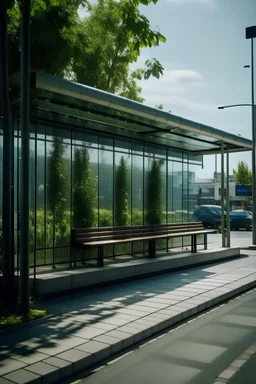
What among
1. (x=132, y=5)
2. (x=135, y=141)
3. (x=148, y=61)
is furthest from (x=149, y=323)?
(x=135, y=141)

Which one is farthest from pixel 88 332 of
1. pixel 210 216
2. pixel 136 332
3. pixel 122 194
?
pixel 210 216

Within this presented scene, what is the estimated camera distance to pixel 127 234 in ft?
39.9

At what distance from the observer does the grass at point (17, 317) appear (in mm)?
6299

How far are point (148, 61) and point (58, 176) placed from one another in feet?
11.8

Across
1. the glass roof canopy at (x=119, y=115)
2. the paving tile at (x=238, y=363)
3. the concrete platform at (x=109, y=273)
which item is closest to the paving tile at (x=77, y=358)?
the paving tile at (x=238, y=363)

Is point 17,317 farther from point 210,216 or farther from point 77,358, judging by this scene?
point 210,216

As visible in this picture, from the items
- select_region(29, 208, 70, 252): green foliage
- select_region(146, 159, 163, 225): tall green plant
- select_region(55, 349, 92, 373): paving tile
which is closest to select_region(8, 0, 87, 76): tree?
select_region(146, 159, 163, 225): tall green plant

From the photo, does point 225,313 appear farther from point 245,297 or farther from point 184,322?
point 245,297

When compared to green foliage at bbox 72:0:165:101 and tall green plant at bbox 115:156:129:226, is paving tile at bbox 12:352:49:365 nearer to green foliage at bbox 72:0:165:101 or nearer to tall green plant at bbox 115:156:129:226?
tall green plant at bbox 115:156:129:226

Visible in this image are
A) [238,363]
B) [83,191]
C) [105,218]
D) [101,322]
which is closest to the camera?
[238,363]

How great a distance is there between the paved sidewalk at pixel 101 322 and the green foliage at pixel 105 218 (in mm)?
2340

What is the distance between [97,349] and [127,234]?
6.94 metres

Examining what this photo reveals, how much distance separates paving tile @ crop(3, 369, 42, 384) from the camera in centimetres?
430

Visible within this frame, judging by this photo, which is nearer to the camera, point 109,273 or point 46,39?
point 109,273
